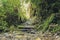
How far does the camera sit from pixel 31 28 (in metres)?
9.09

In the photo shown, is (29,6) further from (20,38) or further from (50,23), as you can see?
(20,38)

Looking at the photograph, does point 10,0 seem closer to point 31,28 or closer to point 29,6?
point 29,6

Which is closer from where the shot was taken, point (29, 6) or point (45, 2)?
point (45, 2)

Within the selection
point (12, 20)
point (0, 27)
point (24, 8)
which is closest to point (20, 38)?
point (0, 27)

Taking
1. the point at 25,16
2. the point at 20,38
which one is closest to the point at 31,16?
the point at 25,16

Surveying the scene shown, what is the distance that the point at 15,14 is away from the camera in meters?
9.96

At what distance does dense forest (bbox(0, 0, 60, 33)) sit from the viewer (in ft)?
29.2

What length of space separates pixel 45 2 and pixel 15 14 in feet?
4.55

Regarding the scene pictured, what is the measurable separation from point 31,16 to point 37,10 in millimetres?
1081

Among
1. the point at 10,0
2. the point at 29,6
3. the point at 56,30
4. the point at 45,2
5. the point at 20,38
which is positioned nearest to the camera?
the point at 20,38

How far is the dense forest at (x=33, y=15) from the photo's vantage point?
8.91m

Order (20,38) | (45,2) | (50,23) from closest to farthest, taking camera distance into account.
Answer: (20,38) < (50,23) < (45,2)

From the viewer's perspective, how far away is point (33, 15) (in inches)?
428

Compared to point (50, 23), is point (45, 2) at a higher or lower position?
higher
